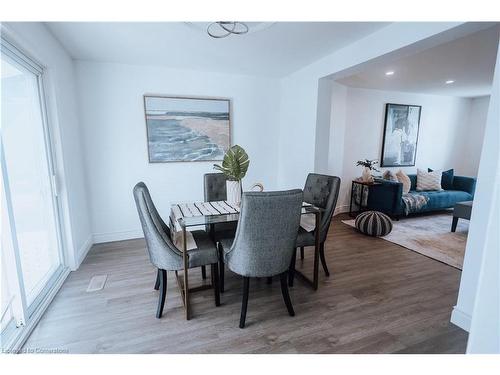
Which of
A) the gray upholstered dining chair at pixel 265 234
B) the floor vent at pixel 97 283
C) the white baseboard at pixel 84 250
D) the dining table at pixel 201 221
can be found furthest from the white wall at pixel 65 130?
the gray upholstered dining chair at pixel 265 234

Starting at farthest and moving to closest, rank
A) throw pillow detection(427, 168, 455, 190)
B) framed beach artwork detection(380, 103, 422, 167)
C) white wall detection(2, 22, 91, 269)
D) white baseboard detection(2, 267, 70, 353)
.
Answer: throw pillow detection(427, 168, 455, 190) → framed beach artwork detection(380, 103, 422, 167) → white wall detection(2, 22, 91, 269) → white baseboard detection(2, 267, 70, 353)

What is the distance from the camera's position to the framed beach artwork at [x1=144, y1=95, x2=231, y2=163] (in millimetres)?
3453

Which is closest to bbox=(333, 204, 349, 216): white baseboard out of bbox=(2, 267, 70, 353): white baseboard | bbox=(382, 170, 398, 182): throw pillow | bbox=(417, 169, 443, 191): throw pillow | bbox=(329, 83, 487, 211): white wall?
bbox=(329, 83, 487, 211): white wall

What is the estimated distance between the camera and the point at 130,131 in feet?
11.1

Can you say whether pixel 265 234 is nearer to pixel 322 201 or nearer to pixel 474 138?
pixel 322 201

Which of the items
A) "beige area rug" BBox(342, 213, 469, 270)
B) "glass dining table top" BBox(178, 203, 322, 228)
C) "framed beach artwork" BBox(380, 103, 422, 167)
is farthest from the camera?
"framed beach artwork" BBox(380, 103, 422, 167)

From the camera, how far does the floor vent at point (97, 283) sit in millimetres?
2320

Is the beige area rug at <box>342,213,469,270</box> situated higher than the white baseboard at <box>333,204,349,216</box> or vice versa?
Result: the white baseboard at <box>333,204,349,216</box>

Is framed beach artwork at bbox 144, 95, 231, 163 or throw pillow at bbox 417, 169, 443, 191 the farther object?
throw pillow at bbox 417, 169, 443, 191

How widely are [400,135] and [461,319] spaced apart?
428 cm

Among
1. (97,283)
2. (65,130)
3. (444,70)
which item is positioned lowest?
(97,283)

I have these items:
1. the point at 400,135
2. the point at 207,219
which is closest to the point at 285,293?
the point at 207,219

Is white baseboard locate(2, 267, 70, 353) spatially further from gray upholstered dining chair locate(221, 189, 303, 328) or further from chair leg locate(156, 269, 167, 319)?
gray upholstered dining chair locate(221, 189, 303, 328)

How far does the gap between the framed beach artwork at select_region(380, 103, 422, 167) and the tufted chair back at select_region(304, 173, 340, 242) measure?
3200mm
